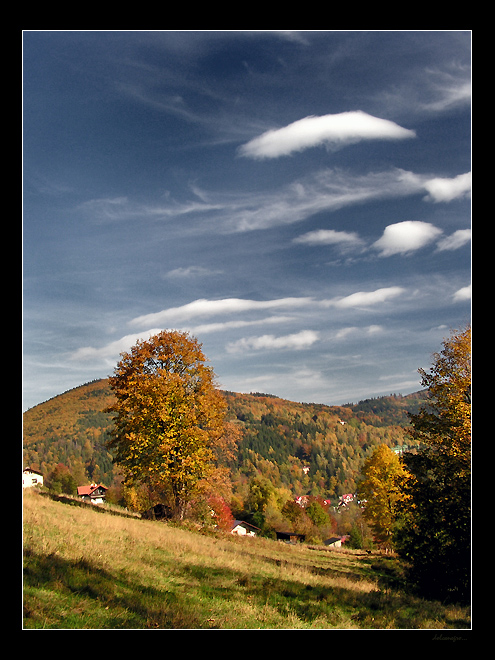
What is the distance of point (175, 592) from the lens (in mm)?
10844

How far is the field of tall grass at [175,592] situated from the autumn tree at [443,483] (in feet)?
3.78

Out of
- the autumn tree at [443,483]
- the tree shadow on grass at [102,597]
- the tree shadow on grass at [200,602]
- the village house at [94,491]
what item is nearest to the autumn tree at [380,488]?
the autumn tree at [443,483]

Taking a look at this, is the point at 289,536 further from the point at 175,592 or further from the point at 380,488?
the point at 175,592

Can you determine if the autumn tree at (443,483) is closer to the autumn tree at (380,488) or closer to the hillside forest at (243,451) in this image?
the hillside forest at (243,451)

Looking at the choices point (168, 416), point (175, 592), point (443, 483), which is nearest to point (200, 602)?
point (175, 592)

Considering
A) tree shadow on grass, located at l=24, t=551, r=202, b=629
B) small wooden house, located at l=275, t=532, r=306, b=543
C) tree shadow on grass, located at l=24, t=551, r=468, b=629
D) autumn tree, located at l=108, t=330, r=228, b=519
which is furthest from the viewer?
small wooden house, located at l=275, t=532, r=306, b=543

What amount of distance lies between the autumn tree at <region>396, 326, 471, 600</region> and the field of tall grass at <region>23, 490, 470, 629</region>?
115 centimetres

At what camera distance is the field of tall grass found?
8664 mm

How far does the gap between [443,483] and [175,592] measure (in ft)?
31.4

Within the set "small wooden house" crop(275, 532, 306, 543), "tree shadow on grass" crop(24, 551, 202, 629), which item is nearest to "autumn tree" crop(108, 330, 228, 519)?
"tree shadow on grass" crop(24, 551, 202, 629)

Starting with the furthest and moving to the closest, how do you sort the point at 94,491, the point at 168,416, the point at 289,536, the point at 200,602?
the point at 94,491
the point at 289,536
the point at 168,416
the point at 200,602

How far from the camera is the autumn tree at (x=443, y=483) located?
12781mm

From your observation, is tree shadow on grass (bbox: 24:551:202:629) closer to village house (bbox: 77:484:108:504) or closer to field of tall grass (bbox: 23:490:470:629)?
field of tall grass (bbox: 23:490:470:629)
